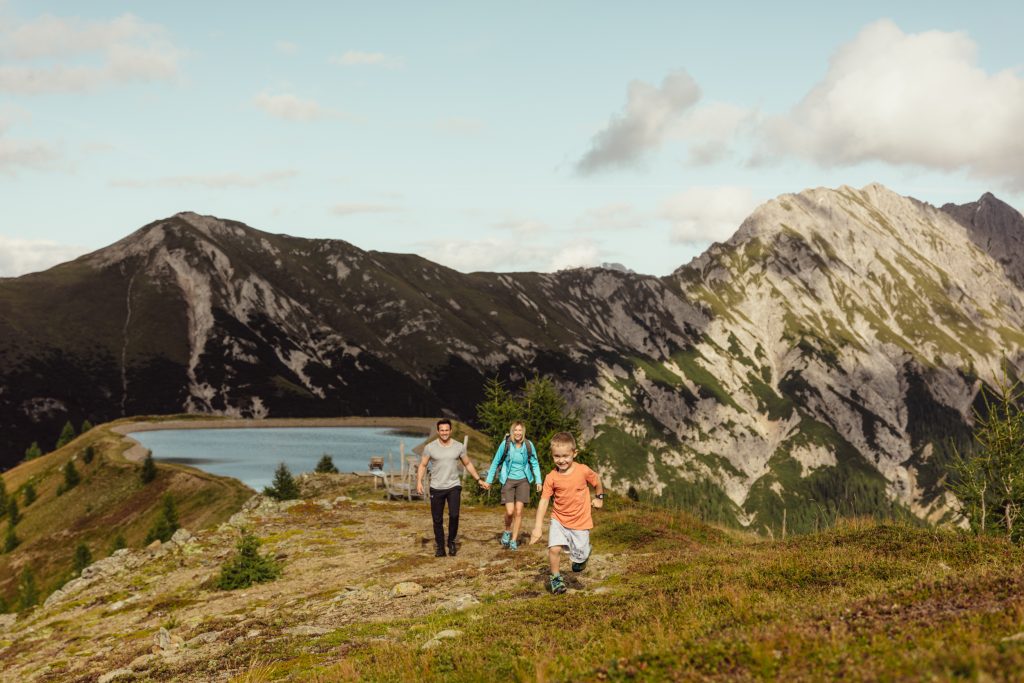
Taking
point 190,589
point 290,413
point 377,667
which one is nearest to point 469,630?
point 377,667

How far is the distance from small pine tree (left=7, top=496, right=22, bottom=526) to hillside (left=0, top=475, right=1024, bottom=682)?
6235 cm

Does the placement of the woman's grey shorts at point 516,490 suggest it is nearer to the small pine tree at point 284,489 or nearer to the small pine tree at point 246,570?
the small pine tree at point 246,570

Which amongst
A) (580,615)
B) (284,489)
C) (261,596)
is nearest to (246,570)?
(261,596)

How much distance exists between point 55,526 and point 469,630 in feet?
244

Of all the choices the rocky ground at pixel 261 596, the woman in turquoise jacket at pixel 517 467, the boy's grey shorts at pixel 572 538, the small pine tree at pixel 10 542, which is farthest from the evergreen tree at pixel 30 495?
the boy's grey shorts at pixel 572 538

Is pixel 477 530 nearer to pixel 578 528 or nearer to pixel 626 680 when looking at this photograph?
pixel 578 528

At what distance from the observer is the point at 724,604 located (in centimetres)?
1020

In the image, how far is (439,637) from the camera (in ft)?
34.5

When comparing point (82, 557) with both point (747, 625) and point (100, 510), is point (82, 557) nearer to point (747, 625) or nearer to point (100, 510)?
point (100, 510)

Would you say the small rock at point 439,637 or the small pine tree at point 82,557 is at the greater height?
the small rock at point 439,637

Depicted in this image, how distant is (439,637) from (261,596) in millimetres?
9140

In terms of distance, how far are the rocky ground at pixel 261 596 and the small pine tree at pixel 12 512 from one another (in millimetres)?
54011

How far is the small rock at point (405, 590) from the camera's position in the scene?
15.0 m

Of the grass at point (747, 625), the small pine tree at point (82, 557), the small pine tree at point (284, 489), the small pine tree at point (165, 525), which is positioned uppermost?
the grass at point (747, 625)
